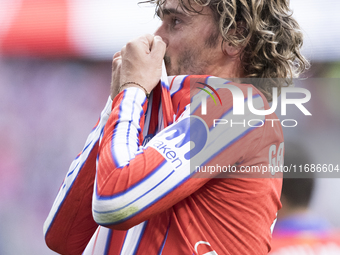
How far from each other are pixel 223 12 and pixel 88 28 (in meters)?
2.78

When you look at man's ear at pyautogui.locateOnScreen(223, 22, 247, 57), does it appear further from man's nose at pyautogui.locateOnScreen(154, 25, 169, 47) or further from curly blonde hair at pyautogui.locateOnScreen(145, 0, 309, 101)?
man's nose at pyautogui.locateOnScreen(154, 25, 169, 47)

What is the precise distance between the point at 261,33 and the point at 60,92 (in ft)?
9.32

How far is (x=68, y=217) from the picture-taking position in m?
1.22

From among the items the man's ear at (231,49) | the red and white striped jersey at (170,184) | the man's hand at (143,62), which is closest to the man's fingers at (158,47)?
the man's hand at (143,62)

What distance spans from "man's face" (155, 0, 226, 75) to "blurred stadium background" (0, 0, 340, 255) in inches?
79.5

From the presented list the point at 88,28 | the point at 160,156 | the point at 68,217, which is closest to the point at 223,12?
the point at 160,156

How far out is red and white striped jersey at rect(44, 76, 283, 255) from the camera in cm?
96

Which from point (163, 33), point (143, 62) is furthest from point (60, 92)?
point (143, 62)

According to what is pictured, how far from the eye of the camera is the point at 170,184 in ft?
3.18

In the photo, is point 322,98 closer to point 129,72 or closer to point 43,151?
point 43,151

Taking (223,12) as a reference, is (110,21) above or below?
above

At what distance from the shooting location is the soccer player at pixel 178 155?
3.20 ft

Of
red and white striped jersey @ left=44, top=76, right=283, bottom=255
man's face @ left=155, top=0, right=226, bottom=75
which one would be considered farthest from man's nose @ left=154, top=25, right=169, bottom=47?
red and white striped jersey @ left=44, top=76, right=283, bottom=255

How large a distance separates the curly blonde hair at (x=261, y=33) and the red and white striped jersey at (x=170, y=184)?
26 centimetres
